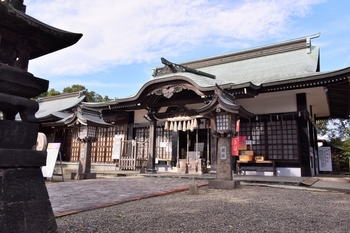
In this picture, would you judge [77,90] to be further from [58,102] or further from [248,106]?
[248,106]

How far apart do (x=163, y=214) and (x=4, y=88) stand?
3.09 metres

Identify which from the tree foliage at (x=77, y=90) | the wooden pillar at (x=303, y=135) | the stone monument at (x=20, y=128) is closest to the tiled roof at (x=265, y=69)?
the wooden pillar at (x=303, y=135)

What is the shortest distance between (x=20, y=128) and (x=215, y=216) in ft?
10.6

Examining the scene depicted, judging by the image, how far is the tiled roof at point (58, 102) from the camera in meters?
22.4

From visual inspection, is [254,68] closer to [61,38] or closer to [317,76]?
[317,76]

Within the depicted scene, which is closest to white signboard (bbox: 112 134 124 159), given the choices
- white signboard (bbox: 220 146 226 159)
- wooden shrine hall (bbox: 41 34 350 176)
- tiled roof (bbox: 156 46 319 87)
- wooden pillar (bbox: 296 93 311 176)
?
wooden shrine hall (bbox: 41 34 350 176)

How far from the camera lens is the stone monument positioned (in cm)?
284

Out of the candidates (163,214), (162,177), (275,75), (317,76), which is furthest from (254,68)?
(163,214)

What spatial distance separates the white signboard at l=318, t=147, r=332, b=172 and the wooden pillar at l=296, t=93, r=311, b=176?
23.6ft

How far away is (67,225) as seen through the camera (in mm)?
3777

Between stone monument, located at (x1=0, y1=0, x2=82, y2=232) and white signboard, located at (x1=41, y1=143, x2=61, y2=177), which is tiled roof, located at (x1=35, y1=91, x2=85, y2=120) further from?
stone monument, located at (x1=0, y1=0, x2=82, y2=232)

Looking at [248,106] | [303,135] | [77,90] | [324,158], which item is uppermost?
[77,90]

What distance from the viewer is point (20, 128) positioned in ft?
10.1

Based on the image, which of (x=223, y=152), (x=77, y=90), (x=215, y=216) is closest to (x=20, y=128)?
(x=215, y=216)
